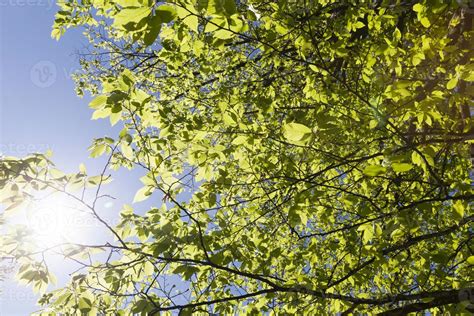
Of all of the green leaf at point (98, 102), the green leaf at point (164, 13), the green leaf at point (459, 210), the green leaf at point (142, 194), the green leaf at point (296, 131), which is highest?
the green leaf at point (98, 102)

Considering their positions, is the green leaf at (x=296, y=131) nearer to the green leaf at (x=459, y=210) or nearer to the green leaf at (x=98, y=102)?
the green leaf at (x=98, y=102)

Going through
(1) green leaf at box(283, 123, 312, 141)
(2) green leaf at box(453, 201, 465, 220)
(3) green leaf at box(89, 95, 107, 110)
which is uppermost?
(3) green leaf at box(89, 95, 107, 110)

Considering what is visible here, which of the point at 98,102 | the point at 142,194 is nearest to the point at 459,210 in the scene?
the point at 142,194

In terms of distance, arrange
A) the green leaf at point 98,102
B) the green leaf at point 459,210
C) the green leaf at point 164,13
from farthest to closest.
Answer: the green leaf at point 459,210, the green leaf at point 98,102, the green leaf at point 164,13

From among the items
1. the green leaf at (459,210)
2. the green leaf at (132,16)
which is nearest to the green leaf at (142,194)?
the green leaf at (132,16)

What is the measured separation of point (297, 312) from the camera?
125 inches

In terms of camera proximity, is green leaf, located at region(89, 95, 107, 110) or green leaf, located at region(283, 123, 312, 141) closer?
green leaf, located at region(283, 123, 312, 141)

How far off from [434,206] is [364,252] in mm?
962

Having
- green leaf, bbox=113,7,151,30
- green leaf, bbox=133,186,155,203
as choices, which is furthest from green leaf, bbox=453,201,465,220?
green leaf, bbox=113,7,151,30

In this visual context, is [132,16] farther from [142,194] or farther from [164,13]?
[142,194]

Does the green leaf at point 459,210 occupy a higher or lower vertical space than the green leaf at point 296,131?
lower


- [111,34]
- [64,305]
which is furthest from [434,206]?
[111,34]

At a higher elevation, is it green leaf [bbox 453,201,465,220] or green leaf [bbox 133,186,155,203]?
green leaf [bbox 133,186,155,203]

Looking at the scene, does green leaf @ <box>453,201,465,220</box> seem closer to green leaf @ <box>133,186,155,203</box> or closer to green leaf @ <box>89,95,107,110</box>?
green leaf @ <box>133,186,155,203</box>
